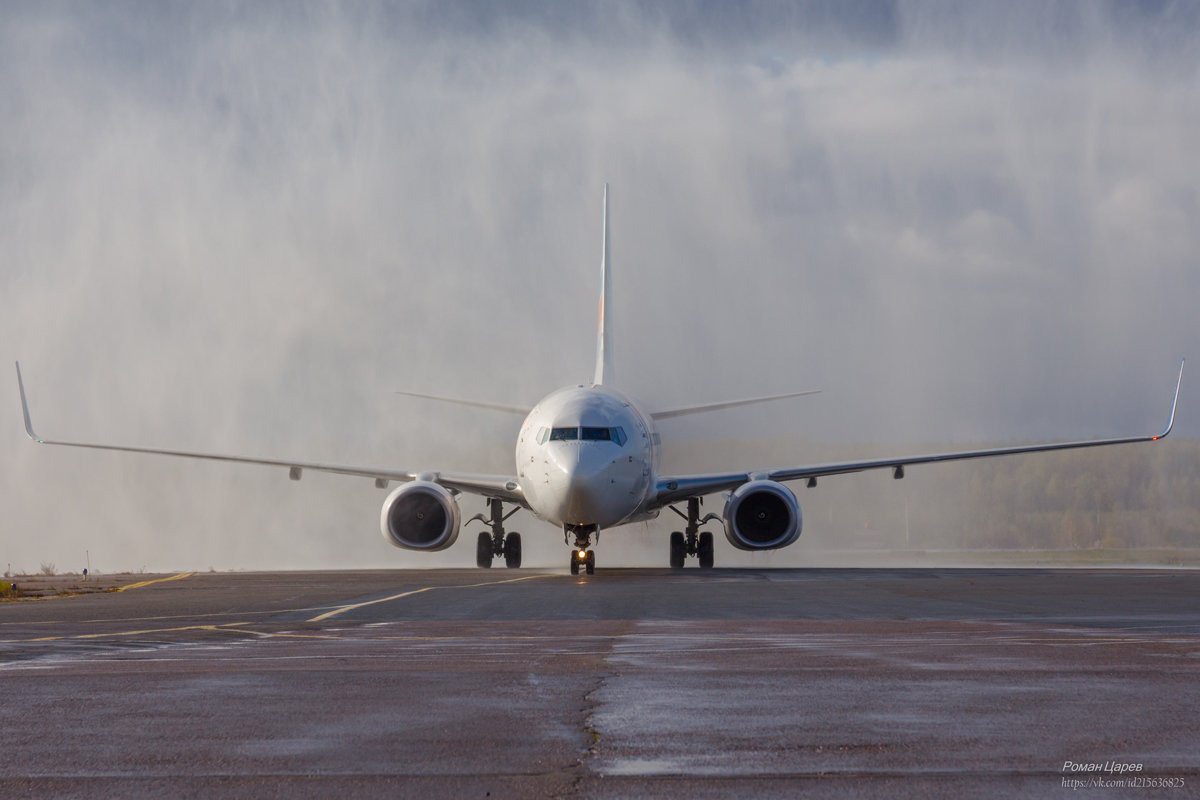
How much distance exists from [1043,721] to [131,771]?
4.51 metres

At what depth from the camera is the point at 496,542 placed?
36.5m

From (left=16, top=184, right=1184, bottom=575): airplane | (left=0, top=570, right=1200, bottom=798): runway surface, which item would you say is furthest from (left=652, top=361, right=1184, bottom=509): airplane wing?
(left=0, top=570, right=1200, bottom=798): runway surface

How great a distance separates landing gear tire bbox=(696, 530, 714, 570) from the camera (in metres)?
36.2

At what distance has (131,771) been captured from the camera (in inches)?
217

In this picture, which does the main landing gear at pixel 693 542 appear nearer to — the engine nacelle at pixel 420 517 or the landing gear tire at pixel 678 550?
the landing gear tire at pixel 678 550

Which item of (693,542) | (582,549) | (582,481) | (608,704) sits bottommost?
(608,704)

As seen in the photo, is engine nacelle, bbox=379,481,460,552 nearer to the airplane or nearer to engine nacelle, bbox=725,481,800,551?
the airplane

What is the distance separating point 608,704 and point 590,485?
1971 cm

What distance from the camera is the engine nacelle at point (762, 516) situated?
31.5 m

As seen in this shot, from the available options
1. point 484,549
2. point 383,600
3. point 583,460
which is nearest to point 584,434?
point 583,460

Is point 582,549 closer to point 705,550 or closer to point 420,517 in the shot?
point 420,517

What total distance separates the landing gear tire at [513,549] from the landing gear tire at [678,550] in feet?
14.6

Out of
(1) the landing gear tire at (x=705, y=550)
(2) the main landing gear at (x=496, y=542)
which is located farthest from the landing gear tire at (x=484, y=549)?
(1) the landing gear tire at (x=705, y=550)

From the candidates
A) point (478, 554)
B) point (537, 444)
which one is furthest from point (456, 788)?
Result: point (478, 554)
